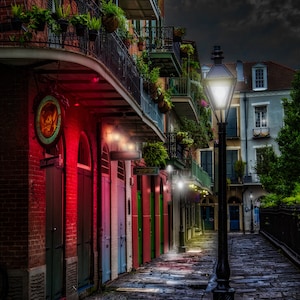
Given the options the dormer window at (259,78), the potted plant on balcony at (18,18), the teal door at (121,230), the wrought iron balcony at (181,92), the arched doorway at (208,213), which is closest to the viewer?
the potted plant on balcony at (18,18)

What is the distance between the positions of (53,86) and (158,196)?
15.7m

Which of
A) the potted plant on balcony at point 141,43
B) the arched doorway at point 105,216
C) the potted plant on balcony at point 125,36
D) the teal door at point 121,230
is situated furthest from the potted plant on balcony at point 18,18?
the potted plant on balcony at point 141,43

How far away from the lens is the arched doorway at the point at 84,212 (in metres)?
13.7

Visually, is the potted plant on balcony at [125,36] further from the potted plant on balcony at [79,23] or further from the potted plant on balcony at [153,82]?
the potted plant on balcony at [79,23]

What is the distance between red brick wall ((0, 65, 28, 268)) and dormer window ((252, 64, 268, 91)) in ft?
163

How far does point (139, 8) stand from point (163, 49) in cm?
372

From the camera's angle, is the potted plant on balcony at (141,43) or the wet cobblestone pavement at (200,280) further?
the potted plant on balcony at (141,43)

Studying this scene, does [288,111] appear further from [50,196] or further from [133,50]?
[50,196]

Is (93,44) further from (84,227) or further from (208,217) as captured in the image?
(208,217)

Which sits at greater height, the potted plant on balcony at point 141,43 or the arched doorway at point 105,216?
the potted plant on balcony at point 141,43

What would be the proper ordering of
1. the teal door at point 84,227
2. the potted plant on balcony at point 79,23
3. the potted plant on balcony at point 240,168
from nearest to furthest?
the potted plant on balcony at point 79,23
the teal door at point 84,227
the potted plant on balcony at point 240,168

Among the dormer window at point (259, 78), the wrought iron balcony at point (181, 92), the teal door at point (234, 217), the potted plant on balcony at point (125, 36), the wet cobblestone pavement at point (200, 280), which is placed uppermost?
the dormer window at point (259, 78)

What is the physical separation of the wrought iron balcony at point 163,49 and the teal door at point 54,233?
10.8 metres

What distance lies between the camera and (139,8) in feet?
62.4
